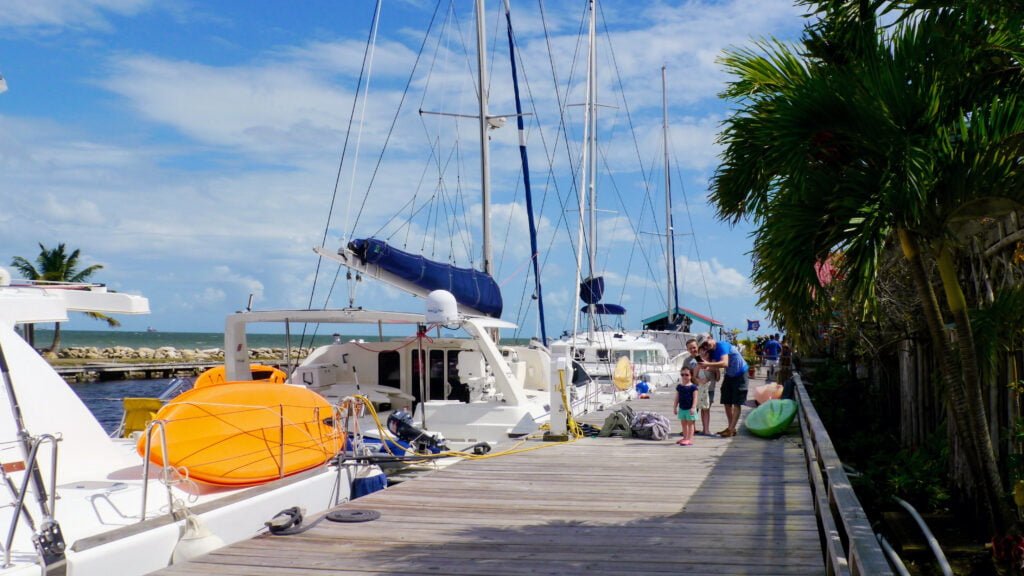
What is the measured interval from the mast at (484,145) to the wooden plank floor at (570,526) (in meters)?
8.06

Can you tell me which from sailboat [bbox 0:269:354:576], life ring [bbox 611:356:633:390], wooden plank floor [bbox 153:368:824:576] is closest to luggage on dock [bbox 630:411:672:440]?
wooden plank floor [bbox 153:368:824:576]

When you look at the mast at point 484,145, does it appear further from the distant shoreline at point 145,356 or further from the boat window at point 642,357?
the distant shoreline at point 145,356

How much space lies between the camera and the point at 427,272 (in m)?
16.0

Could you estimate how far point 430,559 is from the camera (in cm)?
642

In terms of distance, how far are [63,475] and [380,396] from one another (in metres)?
7.88

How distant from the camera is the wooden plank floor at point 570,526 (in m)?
6.27

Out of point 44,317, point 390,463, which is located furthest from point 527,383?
point 44,317

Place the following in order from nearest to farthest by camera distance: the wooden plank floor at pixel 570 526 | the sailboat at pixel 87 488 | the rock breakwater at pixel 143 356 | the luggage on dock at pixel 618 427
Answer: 1. the sailboat at pixel 87 488
2. the wooden plank floor at pixel 570 526
3. the luggage on dock at pixel 618 427
4. the rock breakwater at pixel 143 356

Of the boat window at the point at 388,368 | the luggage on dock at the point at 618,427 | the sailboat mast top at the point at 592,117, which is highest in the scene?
the sailboat mast top at the point at 592,117

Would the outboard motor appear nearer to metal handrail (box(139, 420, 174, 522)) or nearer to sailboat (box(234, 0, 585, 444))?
sailboat (box(234, 0, 585, 444))

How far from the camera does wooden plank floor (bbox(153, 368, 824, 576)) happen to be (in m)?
6.27

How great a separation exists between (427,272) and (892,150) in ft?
32.8

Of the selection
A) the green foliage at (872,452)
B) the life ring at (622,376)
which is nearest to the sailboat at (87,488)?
the green foliage at (872,452)

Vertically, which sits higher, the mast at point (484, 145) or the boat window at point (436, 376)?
the mast at point (484, 145)
